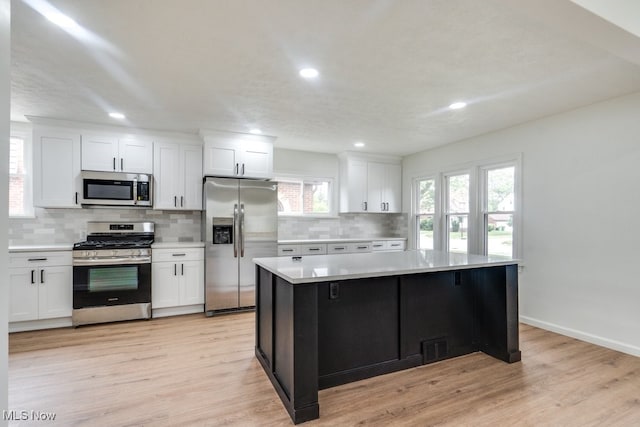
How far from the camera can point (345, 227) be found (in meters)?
5.94

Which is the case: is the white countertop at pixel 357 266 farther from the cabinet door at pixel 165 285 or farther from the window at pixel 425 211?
the window at pixel 425 211

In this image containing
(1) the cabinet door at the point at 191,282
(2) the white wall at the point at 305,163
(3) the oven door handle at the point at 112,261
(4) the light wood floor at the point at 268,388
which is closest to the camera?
(4) the light wood floor at the point at 268,388

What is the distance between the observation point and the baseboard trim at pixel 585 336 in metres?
2.98

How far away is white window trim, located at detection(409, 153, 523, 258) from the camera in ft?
13.1

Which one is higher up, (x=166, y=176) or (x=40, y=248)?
(x=166, y=176)

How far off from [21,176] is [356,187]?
4.71 m

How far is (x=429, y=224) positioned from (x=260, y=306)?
3666 millimetres

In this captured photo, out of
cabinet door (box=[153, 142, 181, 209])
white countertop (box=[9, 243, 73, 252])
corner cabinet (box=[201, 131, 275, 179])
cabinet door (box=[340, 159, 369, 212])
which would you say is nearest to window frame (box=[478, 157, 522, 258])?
Result: cabinet door (box=[340, 159, 369, 212])

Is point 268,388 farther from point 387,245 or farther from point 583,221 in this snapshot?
point 387,245

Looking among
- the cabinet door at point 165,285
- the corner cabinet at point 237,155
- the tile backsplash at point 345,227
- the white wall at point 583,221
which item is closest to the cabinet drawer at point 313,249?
the tile backsplash at point 345,227

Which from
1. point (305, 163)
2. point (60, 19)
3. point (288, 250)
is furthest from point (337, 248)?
point (60, 19)

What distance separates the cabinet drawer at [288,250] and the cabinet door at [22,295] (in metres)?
2.86

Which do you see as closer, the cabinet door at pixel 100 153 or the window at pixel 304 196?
the cabinet door at pixel 100 153

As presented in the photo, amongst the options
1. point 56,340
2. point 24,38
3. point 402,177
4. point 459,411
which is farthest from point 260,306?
point 402,177
